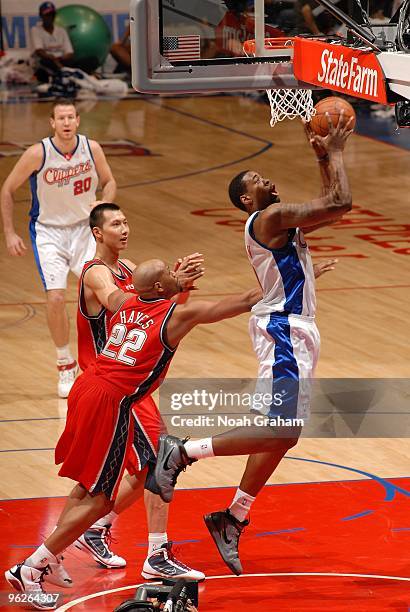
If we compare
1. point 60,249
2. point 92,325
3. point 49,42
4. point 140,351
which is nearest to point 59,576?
point 140,351

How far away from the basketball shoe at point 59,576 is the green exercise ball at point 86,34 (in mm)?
18849

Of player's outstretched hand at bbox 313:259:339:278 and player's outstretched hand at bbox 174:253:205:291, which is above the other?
player's outstretched hand at bbox 174:253:205:291

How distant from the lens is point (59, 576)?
259 inches

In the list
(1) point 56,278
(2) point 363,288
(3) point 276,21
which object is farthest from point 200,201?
(3) point 276,21

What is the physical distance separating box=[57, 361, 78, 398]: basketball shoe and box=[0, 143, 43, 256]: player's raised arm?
881 mm

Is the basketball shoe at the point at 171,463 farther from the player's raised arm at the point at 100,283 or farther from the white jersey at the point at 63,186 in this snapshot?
the white jersey at the point at 63,186

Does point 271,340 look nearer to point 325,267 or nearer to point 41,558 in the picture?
point 325,267

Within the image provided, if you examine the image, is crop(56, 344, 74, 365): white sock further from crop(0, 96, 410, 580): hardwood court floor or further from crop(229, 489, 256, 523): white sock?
crop(229, 489, 256, 523): white sock

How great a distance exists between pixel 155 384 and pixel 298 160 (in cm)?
1187

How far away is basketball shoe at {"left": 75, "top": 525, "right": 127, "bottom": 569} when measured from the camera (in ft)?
22.4

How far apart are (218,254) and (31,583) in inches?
291

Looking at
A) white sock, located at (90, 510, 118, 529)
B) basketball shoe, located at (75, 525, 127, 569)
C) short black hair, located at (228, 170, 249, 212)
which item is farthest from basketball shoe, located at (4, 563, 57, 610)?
short black hair, located at (228, 170, 249, 212)

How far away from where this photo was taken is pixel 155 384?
21.5 feet

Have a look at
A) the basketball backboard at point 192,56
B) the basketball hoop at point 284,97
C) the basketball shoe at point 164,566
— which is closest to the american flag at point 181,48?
the basketball backboard at point 192,56
